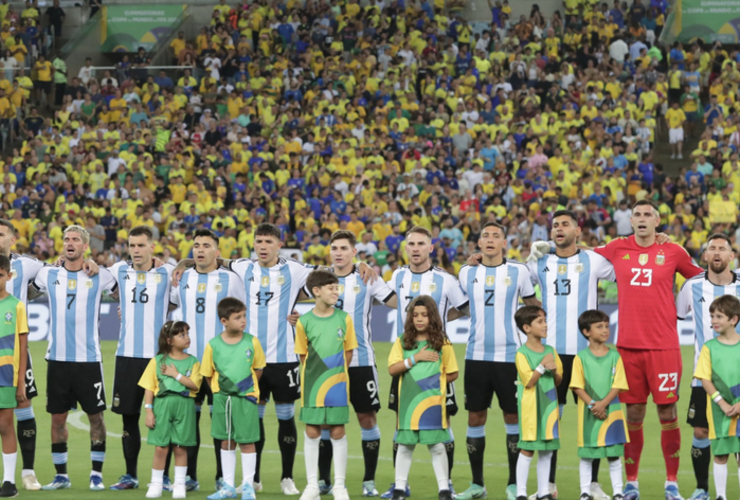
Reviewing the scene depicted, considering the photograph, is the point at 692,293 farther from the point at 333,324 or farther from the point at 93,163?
the point at 93,163

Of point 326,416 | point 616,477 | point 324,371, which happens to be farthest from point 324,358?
point 616,477

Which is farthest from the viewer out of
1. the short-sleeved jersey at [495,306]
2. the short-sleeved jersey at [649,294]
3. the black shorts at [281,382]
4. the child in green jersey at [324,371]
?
the black shorts at [281,382]

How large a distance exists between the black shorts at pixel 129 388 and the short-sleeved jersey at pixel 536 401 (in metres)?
3.15

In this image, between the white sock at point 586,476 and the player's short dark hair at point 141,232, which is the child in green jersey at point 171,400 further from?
the white sock at point 586,476

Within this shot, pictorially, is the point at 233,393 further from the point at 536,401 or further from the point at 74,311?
the point at 536,401

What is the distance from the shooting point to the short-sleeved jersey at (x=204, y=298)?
31.3 ft

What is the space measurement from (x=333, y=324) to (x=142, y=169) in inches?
711

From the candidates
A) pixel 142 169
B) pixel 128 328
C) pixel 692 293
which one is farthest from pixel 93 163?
pixel 692 293

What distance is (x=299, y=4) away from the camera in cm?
3184

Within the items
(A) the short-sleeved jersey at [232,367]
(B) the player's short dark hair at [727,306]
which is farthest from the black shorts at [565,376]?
(A) the short-sleeved jersey at [232,367]

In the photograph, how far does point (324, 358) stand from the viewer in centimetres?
883

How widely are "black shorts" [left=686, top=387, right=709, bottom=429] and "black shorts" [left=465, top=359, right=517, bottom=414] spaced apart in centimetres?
139

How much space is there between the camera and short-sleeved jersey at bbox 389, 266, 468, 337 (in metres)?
9.34

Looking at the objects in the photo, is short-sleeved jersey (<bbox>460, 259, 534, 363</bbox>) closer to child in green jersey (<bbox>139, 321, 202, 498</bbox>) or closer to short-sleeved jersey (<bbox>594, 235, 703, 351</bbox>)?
short-sleeved jersey (<bbox>594, 235, 703, 351</bbox>)
